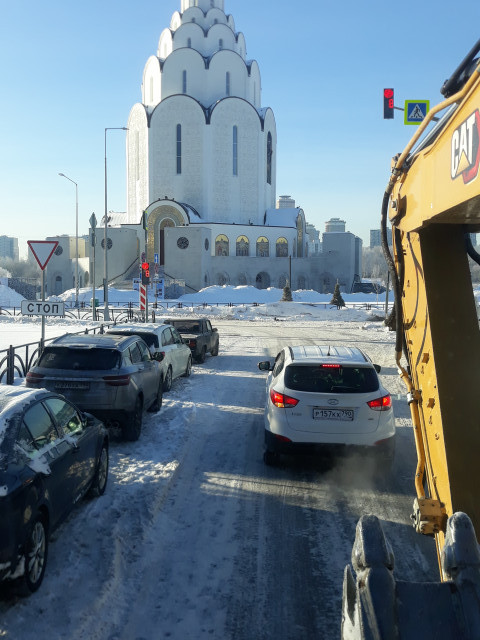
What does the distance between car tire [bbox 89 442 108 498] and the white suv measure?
2.20 meters

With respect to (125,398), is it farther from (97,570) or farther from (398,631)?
(398,631)

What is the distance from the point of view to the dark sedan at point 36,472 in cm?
458

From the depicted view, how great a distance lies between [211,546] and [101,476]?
1.91 m

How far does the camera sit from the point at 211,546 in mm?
5926

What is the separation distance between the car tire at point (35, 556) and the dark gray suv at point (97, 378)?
4207mm

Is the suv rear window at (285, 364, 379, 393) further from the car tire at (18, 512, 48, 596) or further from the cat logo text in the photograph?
the cat logo text

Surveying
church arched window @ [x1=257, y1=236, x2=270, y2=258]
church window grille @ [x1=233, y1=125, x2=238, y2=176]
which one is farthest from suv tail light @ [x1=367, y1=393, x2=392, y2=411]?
church window grille @ [x1=233, y1=125, x2=238, y2=176]

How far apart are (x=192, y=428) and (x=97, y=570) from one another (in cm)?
549

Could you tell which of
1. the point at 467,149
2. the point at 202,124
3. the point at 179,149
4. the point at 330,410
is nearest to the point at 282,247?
the point at 179,149

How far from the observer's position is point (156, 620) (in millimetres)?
4574

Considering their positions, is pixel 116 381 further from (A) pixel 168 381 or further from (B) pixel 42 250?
(A) pixel 168 381

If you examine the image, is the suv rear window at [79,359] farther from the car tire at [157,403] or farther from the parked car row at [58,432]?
the car tire at [157,403]

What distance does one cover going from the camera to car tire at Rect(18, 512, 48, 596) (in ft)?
15.6

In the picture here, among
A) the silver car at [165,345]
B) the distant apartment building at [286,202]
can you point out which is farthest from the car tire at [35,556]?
the distant apartment building at [286,202]
